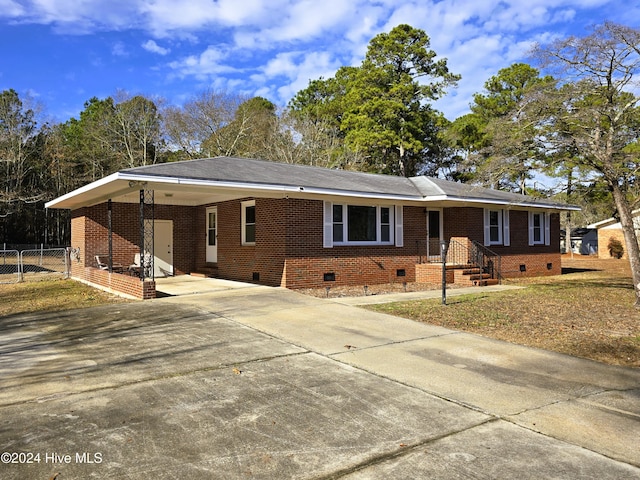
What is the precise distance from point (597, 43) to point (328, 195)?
7.41 m

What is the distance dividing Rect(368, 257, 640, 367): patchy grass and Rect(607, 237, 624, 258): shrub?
2177 centimetres

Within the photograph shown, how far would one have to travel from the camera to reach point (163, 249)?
1692 centimetres

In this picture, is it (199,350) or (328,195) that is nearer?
(199,350)

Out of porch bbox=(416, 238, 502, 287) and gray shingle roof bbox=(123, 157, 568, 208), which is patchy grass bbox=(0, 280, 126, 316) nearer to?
gray shingle roof bbox=(123, 157, 568, 208)

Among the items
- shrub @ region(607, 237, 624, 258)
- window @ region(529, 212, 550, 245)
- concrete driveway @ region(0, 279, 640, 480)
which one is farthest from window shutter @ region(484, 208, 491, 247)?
shrub @ region(607, 237, 624, 258)

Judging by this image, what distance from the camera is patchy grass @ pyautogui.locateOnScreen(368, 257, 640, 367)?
23.3ft

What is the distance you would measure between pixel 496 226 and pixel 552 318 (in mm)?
9770

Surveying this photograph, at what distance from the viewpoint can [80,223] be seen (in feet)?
54.0

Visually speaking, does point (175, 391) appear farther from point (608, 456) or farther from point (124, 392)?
point (608, 456)

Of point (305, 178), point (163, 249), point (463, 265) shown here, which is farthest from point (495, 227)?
point (163, 249)

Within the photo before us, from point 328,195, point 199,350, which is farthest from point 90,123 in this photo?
point 199,350

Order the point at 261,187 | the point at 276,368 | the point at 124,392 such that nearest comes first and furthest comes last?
1. the point at 124,392
2. the point at 276,368
3. the point at 261,187

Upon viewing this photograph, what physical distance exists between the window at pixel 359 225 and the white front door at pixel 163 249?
20.9 feet

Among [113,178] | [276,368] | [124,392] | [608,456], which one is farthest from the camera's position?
[113,178]
